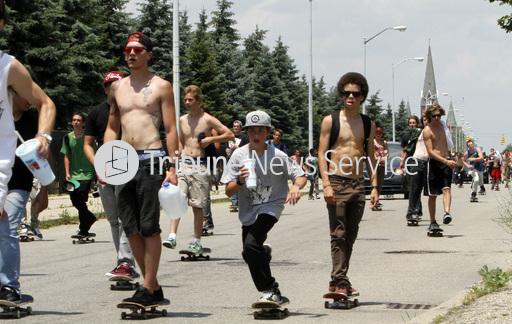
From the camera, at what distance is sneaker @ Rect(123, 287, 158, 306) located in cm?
821

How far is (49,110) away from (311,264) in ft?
18.4

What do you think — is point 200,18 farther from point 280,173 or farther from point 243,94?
point 280,173

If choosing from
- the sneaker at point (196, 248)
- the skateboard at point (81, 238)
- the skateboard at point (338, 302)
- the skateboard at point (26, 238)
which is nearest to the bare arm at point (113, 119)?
the skateboard at point (338, 302)

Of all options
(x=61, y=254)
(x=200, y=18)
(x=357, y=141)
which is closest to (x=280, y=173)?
(x=357, y=141)

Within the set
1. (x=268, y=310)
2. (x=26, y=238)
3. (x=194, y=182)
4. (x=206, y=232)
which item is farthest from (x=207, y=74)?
(x=268, y=310)

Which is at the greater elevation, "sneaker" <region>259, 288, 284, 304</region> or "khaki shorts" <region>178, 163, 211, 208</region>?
"khaki shorts" <region>178, 163, 211, 208</region>

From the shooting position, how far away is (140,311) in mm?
8242

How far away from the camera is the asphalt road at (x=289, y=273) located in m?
8.69

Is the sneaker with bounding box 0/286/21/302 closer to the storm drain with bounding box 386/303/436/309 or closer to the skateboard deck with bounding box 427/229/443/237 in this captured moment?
the storm drain with bounding box 386/303/436/309

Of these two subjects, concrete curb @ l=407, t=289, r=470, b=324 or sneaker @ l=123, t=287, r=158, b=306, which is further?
sneaker @ l=123, t=287, r=158, b=306

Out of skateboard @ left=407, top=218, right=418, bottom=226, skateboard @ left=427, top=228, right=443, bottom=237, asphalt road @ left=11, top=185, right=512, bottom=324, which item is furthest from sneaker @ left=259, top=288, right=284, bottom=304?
skateboard @ left=407, top=218, right=418, bottom=226

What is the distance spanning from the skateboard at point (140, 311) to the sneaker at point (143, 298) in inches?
1.2

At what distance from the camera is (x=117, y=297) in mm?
9578

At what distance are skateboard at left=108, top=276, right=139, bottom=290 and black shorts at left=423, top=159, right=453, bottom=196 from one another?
734cm
